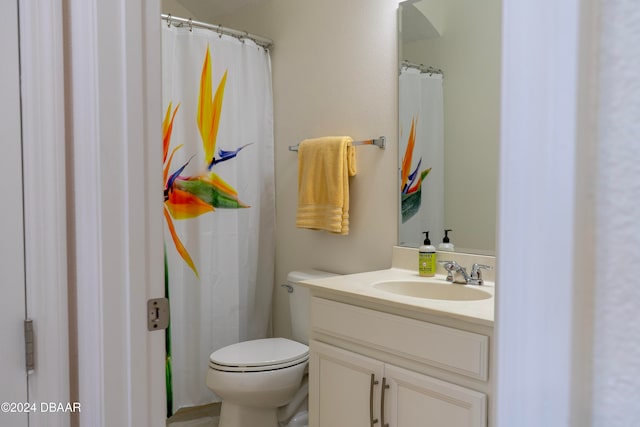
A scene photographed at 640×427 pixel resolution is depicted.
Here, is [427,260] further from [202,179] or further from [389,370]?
[202,179]

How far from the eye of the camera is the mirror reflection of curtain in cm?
224

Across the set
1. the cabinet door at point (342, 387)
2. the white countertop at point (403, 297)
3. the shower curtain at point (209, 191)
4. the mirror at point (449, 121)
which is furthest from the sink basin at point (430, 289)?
the shower curtain at point (209, 191)

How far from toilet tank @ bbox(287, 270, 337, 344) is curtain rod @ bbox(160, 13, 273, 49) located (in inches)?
51.7

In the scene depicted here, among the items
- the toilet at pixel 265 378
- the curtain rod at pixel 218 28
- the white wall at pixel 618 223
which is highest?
the curtain rod at pixel 218 28

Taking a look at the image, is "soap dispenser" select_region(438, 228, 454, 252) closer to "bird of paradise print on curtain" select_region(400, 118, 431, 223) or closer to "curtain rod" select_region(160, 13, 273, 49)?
"bird of paradise print on curtain" select_region(400, 118, 431, 223)

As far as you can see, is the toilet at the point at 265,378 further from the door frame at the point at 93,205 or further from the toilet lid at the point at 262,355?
the door frame at the point at 93,205

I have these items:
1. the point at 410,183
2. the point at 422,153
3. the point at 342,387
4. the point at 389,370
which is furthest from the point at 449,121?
the point at 342,387

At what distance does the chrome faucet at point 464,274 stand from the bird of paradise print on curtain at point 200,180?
128 centimetres

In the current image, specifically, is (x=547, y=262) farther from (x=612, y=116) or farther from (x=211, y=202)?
(x=211, y=202)

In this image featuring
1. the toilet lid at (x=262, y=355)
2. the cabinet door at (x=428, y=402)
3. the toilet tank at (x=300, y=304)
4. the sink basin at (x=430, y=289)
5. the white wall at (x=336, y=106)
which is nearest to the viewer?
the cabinet door at (x=428, y=402)

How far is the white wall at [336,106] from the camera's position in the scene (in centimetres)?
242

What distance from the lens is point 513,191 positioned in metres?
0.28

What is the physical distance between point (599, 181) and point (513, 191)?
4 centimetres

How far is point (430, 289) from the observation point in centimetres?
207
